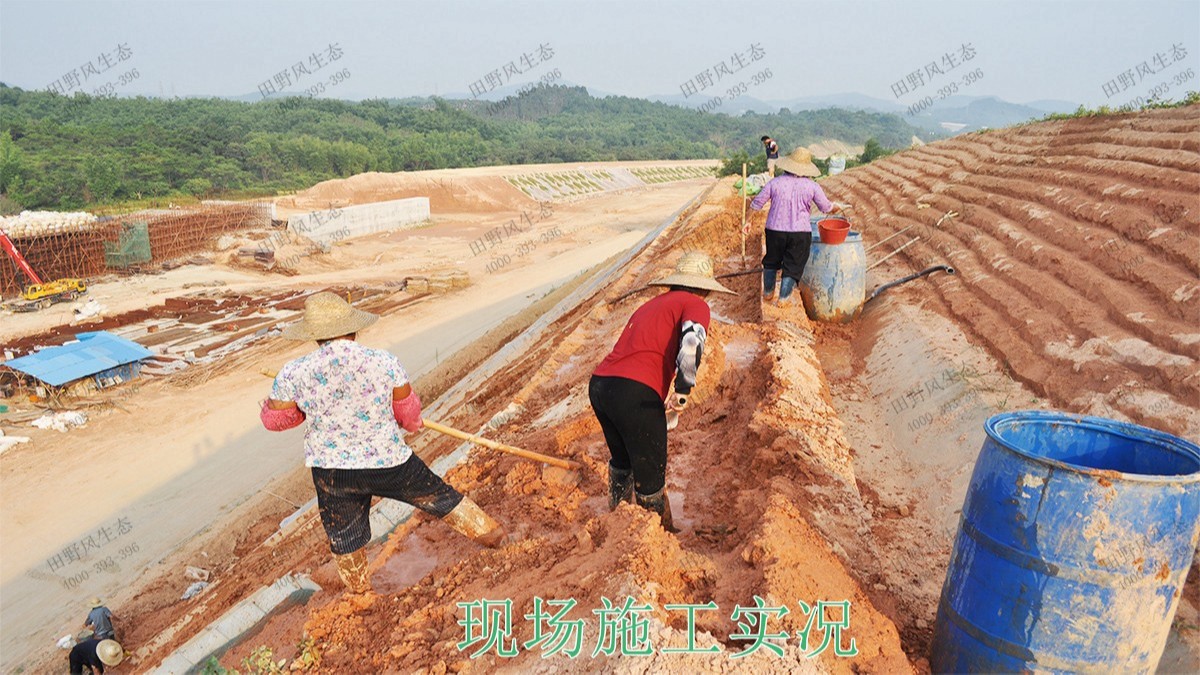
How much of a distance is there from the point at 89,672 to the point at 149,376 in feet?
39.4

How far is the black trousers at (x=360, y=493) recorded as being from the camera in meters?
3.81

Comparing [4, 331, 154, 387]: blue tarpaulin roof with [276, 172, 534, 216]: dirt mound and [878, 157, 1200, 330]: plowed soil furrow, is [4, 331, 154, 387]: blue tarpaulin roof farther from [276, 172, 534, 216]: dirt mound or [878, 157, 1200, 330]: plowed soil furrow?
[276, 172, 534, 216]: dirt mound

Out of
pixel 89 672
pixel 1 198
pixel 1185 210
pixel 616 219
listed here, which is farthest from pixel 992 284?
pixel 1 198

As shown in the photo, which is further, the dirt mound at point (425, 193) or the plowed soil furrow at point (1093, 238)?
the dirt mound at point (425, 193)

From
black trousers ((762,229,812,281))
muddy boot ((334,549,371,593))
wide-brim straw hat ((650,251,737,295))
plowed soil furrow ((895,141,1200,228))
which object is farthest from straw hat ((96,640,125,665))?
plowed soil furrow ((895,141,1200,228))

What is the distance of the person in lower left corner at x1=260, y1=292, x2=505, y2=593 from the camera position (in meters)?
3.66

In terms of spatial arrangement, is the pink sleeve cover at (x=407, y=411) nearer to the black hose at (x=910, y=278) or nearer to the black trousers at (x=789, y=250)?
the black trousers at (x=789, y=250)

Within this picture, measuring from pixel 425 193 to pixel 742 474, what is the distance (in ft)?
135

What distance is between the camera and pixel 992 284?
7625mm

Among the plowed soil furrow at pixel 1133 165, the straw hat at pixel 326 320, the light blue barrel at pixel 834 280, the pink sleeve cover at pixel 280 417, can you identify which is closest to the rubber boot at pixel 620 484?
the straw hat at pixel 326 320

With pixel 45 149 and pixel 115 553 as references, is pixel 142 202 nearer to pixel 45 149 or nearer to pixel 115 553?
pixel 45 149

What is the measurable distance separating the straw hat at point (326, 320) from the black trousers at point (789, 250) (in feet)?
16.0

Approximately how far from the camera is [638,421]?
385 cm

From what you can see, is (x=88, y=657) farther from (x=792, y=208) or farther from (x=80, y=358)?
(x=80, y=358)
